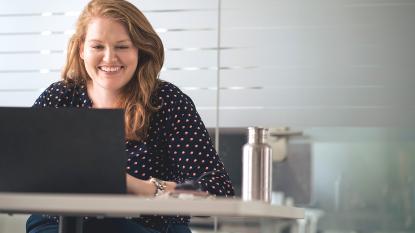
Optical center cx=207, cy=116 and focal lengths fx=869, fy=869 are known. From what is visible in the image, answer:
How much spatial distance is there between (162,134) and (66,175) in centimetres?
79

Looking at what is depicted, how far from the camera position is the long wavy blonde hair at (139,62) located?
2.58 metres

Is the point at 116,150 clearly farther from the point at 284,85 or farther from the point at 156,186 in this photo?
the point at 284,85

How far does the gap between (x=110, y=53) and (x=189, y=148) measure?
0.38 metres

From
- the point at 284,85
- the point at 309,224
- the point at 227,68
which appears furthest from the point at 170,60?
the point at 309,224

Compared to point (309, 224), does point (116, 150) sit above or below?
above

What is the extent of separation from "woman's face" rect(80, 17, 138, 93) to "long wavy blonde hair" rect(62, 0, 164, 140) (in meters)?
0.03

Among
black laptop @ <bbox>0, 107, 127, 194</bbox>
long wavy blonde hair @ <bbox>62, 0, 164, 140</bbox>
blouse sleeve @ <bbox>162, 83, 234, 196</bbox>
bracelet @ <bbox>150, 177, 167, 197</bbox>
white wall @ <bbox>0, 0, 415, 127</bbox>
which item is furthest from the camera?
white wall @ <bbox>0, 0, 415, 127</bbox>

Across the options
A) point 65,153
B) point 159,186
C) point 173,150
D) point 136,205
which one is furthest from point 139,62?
point 136,205

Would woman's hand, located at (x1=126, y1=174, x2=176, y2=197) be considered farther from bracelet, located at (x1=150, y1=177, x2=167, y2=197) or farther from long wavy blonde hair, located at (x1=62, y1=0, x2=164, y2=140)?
long wavy blonde hair, located at (x1=62, y1=0, x2=164, y2=140)

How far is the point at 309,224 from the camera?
13.4ft

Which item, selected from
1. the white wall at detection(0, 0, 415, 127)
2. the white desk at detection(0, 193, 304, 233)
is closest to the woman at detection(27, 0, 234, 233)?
the white desk at detection(0, 193, 304, 233)

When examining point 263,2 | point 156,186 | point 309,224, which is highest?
point 263,2

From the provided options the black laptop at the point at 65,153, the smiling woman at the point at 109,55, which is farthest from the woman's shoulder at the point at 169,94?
the black laptop at the point at 65,153

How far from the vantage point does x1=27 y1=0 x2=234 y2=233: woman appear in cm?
251
